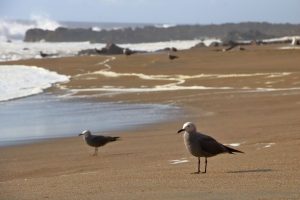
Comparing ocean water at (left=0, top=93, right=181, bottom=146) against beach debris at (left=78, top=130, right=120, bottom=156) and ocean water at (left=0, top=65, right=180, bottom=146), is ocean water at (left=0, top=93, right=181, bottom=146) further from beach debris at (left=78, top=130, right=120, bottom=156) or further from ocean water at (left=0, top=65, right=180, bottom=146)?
beach debris at (left=78, top=130, right=120, bottom=156)

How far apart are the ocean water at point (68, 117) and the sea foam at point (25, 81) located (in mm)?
3284

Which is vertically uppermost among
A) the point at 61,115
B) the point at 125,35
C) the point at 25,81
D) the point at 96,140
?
the point at 96,140

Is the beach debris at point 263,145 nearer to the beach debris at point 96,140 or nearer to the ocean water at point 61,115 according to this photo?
the beach debris at point 96,140

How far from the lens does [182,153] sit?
1108 centimetres

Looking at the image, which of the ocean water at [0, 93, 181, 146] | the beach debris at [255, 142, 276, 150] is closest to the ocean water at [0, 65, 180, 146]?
the ocean water at [0, 93, 181, 146]

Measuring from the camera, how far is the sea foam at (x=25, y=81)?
2618 cm

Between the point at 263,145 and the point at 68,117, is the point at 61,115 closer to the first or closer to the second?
the point at 68,117

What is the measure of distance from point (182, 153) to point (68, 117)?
758 centimetres

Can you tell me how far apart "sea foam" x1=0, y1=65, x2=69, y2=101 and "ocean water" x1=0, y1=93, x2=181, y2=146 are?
3284mm

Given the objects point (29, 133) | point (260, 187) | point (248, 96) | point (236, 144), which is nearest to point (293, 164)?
point (260, 187)

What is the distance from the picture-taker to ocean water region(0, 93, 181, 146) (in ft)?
50.5

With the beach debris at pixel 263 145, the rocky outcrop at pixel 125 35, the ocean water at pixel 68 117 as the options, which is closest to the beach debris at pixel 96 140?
the ocean water at pixel 68 117

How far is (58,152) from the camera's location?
41.2 ft

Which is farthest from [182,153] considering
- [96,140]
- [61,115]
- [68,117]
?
[61,115]
